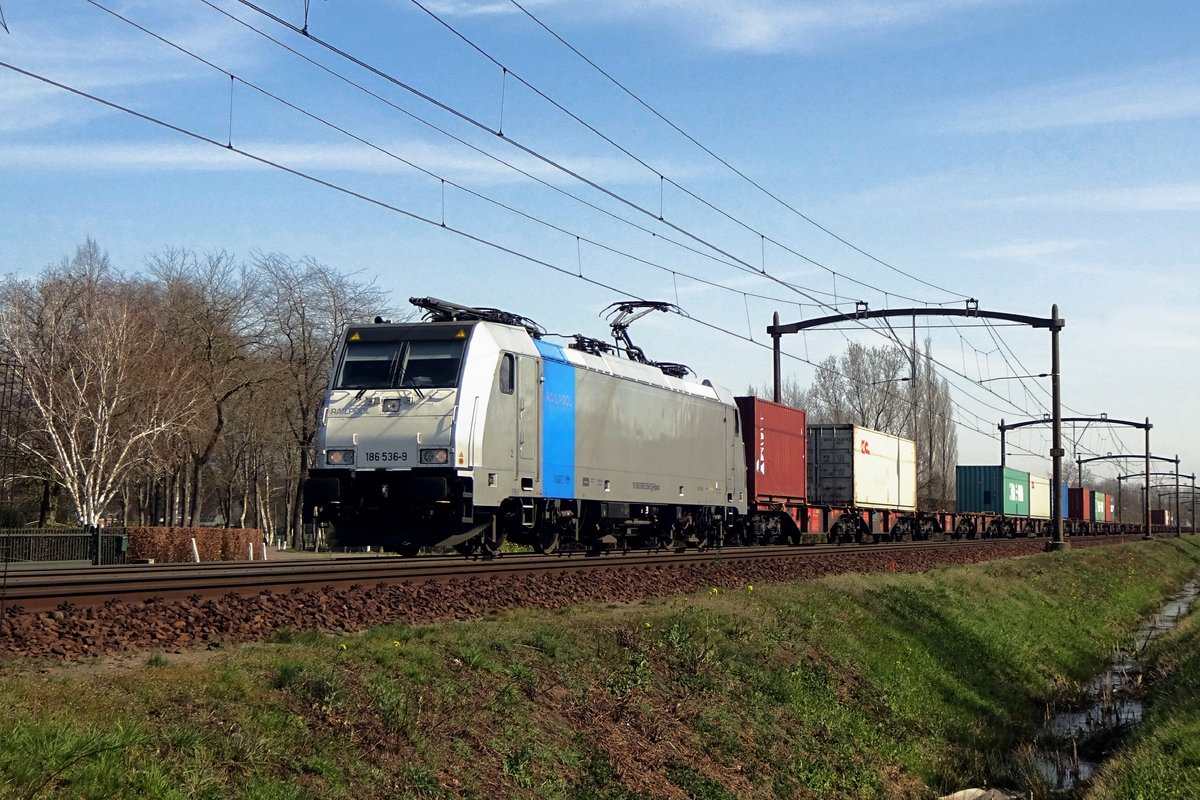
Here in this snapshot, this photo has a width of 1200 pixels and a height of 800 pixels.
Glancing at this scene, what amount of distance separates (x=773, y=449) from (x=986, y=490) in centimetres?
2928

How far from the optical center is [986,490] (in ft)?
196

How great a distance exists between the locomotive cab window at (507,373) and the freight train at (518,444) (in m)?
0.02

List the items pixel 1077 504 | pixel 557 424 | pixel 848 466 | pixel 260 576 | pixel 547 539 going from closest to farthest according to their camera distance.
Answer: pixel 260 576 → pixel 557 424 → pixel 547 539 → pixel 848 466 → pixel 1077 504

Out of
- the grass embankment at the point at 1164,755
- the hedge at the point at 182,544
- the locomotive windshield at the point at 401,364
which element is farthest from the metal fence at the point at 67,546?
the grass embankment at the point at 1164,755

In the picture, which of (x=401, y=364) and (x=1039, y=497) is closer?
(x=401, y=364)

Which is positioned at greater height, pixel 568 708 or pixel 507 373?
pixel 507 373

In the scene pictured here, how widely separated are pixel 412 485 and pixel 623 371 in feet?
25.6

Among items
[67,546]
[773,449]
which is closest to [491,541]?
[67,546]

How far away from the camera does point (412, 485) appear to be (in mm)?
17953

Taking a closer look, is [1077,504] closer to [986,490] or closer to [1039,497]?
[1039,497]

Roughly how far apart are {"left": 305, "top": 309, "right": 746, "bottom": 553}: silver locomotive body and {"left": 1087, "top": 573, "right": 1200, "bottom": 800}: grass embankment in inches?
373

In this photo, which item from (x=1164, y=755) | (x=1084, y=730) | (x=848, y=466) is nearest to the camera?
(x=1164, y=755)

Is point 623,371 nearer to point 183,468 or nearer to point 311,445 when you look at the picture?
point 311,445

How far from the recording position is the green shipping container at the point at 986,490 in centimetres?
5953
